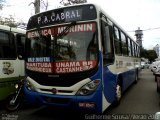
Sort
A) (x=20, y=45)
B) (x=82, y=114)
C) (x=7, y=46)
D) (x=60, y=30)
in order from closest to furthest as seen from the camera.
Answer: (x=60, y=30) → (x=82, y=114) → (x=7, y=46) → (x=20, y=45)

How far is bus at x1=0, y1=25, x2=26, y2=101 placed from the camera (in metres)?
8.22

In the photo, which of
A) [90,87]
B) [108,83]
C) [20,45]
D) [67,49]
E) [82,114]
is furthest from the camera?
[20,45]

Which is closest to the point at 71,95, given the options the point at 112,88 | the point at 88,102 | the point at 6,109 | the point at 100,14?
the point at 88,102

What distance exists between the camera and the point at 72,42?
6.62 meters

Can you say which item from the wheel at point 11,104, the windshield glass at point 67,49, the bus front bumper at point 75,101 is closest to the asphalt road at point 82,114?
the wheel at point 11,104

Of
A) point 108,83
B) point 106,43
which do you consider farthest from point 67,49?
point 108,83

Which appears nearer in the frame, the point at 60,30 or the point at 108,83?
the point at 60,30

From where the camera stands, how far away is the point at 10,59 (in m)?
8.56

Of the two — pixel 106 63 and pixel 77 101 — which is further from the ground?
pixel 106 63

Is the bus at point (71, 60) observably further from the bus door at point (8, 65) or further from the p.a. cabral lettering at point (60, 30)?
the bus door at point (8, 65)

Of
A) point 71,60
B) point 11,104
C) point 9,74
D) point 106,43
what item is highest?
point 106,43

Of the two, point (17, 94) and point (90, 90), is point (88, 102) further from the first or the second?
point (17, 94)

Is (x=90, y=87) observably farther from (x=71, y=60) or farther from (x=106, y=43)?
(x=106, y=43)

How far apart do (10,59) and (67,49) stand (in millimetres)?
2752
